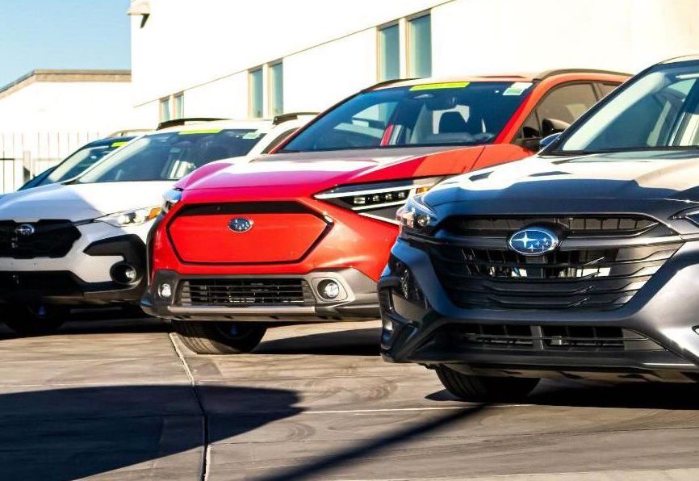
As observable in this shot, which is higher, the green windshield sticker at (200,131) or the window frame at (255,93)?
the window frame at (255,93)

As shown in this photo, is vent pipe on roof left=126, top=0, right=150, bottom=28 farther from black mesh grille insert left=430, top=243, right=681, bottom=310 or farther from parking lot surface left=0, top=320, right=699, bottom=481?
black mesh grille insert left=430, top=243, right=681, bottom=310

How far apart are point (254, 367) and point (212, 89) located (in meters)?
26.6

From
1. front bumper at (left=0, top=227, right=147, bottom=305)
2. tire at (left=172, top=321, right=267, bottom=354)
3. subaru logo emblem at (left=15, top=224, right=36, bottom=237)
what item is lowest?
tire at (left=172, top=321, right=267, bottom=354)

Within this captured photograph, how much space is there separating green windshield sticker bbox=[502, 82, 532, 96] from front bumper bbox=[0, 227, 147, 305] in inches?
117

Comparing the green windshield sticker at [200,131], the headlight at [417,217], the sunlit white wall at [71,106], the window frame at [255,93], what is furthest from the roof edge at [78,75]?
the headlight at [417,217]

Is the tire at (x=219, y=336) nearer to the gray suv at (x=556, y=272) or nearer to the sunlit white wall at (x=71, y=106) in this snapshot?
the gray suv at (x=556, y=272)

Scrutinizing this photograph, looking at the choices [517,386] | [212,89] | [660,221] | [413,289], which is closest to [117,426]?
[413,289]

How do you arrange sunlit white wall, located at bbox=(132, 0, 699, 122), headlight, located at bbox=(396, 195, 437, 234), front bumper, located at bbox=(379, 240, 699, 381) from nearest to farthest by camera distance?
front bumper, located at bbox=(379, 240, 699, 381) → headlight, located at bbox=(396, 195, 437, 234) → sunlit white wall, located at bbox=(132, 0, 699, 122)

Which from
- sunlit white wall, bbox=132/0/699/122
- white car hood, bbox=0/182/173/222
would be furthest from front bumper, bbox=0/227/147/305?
sunlit white wall, bbox=132/0/699/122

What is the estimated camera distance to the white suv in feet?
38.2

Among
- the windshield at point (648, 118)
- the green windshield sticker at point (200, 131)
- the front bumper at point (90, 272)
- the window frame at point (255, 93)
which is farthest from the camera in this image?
the window frame at point (255, 93)

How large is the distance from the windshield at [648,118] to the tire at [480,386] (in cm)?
112

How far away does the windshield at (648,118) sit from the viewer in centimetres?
784

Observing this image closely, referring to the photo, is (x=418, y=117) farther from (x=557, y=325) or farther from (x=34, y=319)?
(x=34, y=319)
